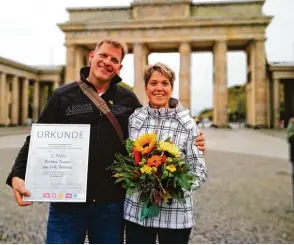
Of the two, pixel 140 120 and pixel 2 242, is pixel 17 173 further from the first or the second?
pixel 2 242

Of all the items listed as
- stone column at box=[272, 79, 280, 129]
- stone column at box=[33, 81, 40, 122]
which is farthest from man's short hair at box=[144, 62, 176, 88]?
stone column at box=[33, 81, 40, 122]

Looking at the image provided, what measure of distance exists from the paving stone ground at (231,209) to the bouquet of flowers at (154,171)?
2787mm

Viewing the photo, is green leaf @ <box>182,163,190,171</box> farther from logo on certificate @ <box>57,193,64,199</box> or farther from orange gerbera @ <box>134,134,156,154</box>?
logo on certificate @ <box>57,193,64,199</box>

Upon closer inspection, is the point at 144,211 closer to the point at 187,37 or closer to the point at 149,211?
the point at 149,211

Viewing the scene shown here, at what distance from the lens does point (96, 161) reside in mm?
2766

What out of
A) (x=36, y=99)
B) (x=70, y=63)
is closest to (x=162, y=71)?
(x=70, y=63)

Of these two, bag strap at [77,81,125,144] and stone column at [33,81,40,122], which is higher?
stone column at [33,81,40,122]

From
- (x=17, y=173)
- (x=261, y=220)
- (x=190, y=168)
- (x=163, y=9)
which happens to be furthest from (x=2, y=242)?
(x=163, y=9)

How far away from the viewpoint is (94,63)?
9.29 ft

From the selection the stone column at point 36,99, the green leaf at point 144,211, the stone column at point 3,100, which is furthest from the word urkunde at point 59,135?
the stone column at point 36,99

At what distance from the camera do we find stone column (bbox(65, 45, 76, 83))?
39781 millimetres

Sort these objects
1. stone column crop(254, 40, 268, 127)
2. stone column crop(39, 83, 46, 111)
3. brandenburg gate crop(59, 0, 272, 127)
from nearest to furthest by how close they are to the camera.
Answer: stone column crop(254, 40, 268, 127)
brandenburg gate crop(59, 0, 272, 127)
stone column crop(39, 83, 46, 111)

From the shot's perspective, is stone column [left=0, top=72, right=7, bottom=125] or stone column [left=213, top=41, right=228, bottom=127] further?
stone column [left=213, top=41, right=228, bottom=127]

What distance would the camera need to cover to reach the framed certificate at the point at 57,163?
2.59 metres
